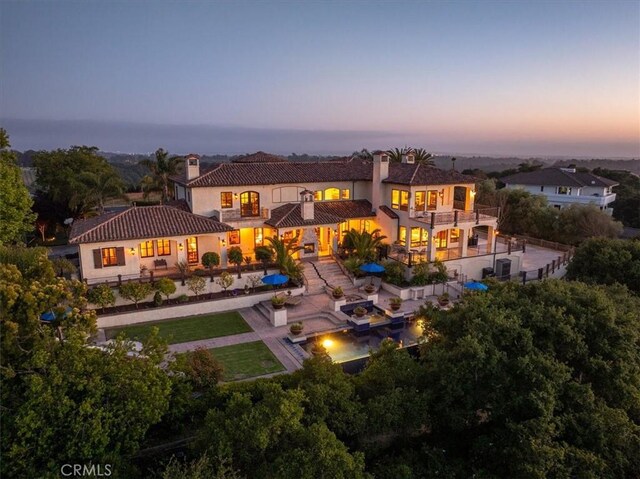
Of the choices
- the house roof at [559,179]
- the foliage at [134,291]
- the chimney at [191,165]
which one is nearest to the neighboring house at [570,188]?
the house roof at [559,179]

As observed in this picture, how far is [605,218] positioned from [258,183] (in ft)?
106

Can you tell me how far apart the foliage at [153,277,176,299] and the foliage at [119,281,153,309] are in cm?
52

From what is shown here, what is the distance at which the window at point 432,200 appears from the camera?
32.5 meters

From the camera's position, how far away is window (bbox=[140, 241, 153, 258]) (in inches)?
1049

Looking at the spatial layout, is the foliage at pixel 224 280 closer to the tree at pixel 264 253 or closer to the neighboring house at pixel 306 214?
the neighboring house at pixel 306 214

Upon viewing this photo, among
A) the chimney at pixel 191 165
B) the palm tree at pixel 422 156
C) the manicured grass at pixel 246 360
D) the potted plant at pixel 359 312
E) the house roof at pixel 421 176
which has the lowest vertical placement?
the manicured grass at pixel 246 360

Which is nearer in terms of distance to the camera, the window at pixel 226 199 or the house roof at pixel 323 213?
the house roof at pixel 323 213

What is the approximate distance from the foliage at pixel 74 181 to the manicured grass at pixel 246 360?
2767 centimetres

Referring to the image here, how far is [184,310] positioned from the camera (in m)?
23.4

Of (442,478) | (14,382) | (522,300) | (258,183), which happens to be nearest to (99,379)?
(14,382)

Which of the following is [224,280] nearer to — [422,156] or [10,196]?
[10,196]

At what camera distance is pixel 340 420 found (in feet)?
38.7

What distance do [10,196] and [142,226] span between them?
27.9 ft

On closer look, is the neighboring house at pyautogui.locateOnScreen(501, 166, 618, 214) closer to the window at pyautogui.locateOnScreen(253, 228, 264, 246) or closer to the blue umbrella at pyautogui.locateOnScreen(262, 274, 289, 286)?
the window at pyautogui.locateOnScreen(253, 228, 264, 246)
